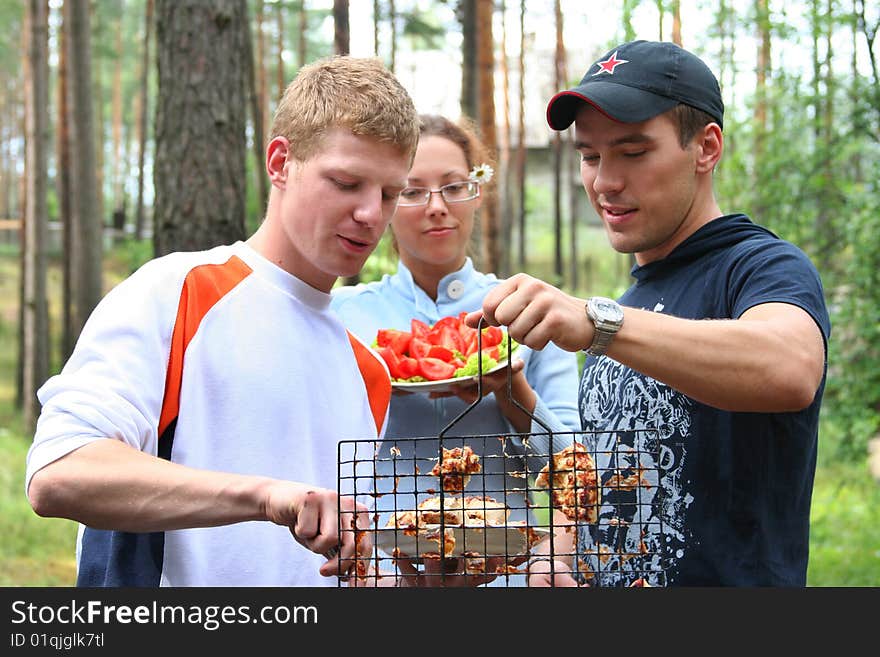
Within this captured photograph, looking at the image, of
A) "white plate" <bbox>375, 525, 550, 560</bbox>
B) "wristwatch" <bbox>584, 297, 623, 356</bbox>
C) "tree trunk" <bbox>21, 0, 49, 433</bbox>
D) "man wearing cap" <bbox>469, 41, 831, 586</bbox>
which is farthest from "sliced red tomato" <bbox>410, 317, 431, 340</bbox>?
"tree trunk" <bbox>21, 0, 49, 433</bbox>

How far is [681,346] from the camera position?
6.71 ft

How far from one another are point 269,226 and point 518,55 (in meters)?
24.0

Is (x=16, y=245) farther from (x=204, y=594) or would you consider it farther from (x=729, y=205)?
(x=204, y=594)

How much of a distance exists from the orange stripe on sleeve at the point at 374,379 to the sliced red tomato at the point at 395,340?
12.6 inches

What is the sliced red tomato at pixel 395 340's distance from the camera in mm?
3299

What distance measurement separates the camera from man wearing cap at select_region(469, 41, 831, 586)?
2.06 metres

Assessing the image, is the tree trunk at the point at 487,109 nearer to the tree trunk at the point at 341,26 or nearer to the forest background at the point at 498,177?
the forest background at the point at 498,177

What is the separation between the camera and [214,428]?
2.41 metres

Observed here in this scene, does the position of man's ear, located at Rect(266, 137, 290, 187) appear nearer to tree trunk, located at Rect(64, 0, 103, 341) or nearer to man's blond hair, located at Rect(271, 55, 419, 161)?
man's blond hair, located at Rect(271, 55, 419, 161)

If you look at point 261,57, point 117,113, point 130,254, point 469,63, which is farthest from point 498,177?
point 117,113

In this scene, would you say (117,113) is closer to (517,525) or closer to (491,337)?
(491,337)

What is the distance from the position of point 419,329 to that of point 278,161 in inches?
42.8

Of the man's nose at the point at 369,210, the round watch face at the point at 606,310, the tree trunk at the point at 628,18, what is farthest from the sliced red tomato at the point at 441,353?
the tree trunk at the point at 628,18

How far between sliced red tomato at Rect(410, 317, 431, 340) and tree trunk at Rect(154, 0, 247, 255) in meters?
2.20
